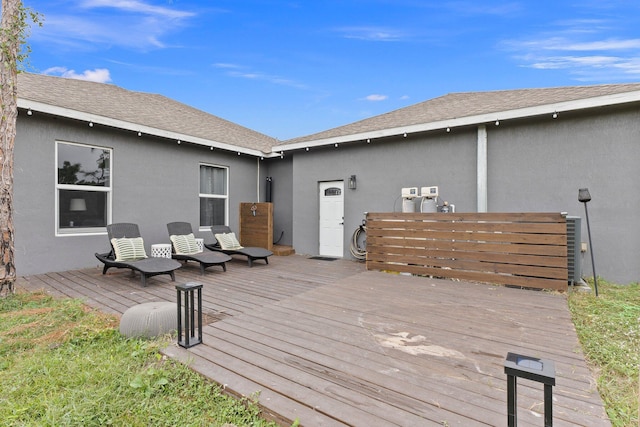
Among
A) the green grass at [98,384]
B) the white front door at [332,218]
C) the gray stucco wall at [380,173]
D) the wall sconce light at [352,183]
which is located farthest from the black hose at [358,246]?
the green grass at [98,384]

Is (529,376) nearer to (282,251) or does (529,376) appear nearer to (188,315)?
(188,315)

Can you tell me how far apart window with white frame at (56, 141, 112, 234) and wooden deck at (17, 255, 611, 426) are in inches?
62.6

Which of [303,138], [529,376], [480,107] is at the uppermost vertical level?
[480,107]

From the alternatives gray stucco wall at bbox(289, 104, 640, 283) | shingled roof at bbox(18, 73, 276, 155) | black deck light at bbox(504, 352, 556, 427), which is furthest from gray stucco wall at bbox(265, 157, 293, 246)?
black deck light at bbox(504, 352, 556, 427)

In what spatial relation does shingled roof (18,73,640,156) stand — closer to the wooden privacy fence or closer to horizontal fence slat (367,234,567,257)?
the wooden privacy fence

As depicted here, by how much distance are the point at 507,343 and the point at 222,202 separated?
25.5ft

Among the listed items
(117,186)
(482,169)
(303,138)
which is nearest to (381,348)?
(482,169)

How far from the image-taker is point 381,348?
2.55 meters

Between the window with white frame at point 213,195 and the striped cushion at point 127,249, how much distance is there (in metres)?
2.59

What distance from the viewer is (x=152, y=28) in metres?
8.36

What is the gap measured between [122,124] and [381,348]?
22.0 ft

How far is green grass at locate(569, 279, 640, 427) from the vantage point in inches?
73.3

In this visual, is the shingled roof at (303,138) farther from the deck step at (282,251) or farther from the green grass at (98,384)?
the green grass at (98,384)

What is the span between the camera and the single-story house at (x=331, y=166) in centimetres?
525
